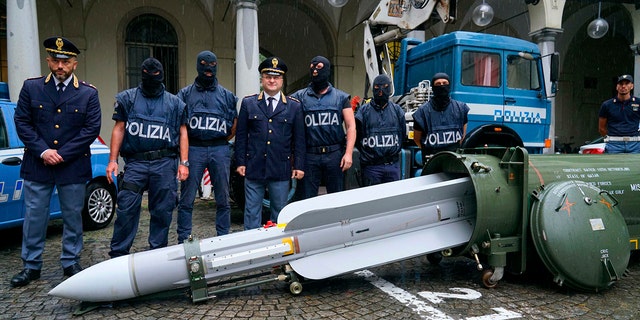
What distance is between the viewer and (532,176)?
3643 millimetres

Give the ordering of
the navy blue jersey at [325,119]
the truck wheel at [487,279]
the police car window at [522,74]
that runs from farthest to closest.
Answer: the police car window at [522,74], the navy blue jersey at [325,119], the truck wheel at [487,279]

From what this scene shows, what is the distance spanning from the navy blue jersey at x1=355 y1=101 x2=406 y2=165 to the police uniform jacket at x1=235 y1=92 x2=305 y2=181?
75 centimetres

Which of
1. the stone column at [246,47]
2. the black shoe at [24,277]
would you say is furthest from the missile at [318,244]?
the stone column at [246,47]

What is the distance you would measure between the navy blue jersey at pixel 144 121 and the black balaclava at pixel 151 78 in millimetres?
51

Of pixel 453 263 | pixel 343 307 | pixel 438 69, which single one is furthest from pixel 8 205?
pixel 438 69

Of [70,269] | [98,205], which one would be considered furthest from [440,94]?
[98,205]

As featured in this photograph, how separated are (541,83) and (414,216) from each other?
4552mm

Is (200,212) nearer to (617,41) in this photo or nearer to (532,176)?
(532,176)

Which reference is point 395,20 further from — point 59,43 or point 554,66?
point 59,43

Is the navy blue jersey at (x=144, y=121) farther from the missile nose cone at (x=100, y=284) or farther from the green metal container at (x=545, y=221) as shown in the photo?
the green metal container at (x=545, y=221)

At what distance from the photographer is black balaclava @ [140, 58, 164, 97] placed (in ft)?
12.6

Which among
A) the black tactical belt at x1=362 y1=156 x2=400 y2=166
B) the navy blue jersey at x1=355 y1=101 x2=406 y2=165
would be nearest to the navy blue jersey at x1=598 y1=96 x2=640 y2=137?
the navy blue jersey at x1=355 y1=101 x2=406 y2=165

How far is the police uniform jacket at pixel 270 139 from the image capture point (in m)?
4.10

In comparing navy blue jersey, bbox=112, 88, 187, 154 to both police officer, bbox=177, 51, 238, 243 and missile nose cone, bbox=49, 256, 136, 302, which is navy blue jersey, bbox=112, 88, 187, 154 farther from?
missile nose cone, bbox=49, 256, 136, 302
